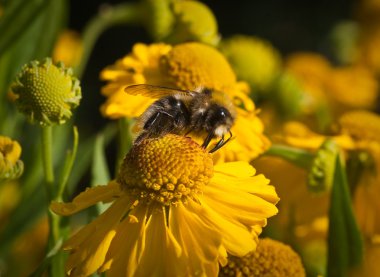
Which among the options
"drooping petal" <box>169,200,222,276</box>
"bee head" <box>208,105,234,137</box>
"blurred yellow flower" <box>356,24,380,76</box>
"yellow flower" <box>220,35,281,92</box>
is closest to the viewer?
"drooping petal" <box>169,200,222,276</box>

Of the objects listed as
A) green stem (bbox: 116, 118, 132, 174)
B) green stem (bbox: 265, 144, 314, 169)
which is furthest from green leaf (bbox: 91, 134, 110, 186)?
green stem (bbox: 265, 144, 314, 169)

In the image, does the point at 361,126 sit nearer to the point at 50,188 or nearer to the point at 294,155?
the point at 294,155

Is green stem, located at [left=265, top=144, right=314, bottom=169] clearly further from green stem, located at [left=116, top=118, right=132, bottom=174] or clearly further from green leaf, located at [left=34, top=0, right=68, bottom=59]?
green leaf, located at [left=34, top=0, right=68, bottom=59]

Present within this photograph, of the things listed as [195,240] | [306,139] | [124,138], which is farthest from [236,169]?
[306,139]

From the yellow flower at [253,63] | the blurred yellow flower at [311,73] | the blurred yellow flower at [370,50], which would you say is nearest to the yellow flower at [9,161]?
the yellow flower at [253,63]

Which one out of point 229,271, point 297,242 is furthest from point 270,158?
point 229,271

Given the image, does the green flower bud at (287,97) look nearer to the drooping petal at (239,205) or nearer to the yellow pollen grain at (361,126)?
the yellow pollen grain at (361,126)
